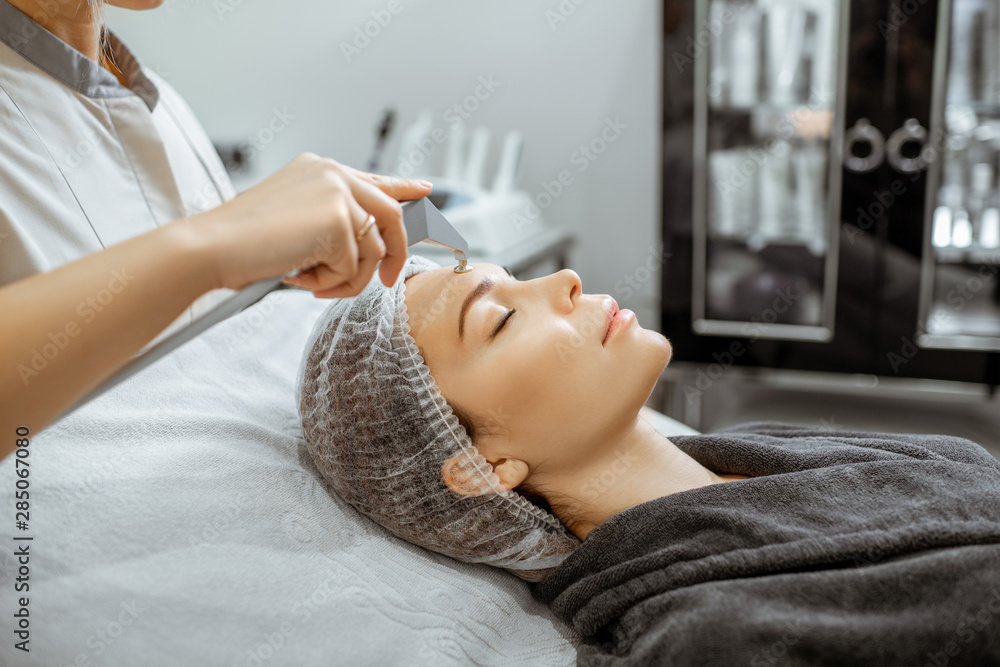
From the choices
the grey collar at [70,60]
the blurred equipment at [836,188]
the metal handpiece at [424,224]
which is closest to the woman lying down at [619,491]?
the metal handpiece at [424,224]

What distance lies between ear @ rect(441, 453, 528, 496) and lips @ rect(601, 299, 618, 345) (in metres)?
0.24

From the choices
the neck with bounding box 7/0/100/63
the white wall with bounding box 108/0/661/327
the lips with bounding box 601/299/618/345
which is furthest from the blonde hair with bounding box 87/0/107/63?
the white wall with bounding box 108/0/661/327

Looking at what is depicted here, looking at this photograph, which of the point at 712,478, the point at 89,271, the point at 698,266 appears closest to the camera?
the point at 89,271

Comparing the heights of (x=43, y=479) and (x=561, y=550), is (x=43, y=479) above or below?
above

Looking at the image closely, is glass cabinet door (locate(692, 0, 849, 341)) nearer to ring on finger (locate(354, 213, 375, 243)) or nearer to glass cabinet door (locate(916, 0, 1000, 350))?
glass cabinet door (locate(916, 0, 1000, 350))

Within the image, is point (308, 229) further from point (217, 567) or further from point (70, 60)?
point (70, 60)

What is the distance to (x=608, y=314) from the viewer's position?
115cm

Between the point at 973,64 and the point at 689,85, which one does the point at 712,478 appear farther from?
the point at 973,64

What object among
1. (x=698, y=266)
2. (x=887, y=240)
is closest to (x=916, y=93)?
(x=887, y=240)

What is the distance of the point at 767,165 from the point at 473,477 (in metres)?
2.05

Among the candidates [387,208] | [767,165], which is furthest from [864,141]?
[387,208]

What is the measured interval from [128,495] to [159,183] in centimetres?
61

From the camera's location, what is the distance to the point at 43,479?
99 cm

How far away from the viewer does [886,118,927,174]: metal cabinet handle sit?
2357 mm
